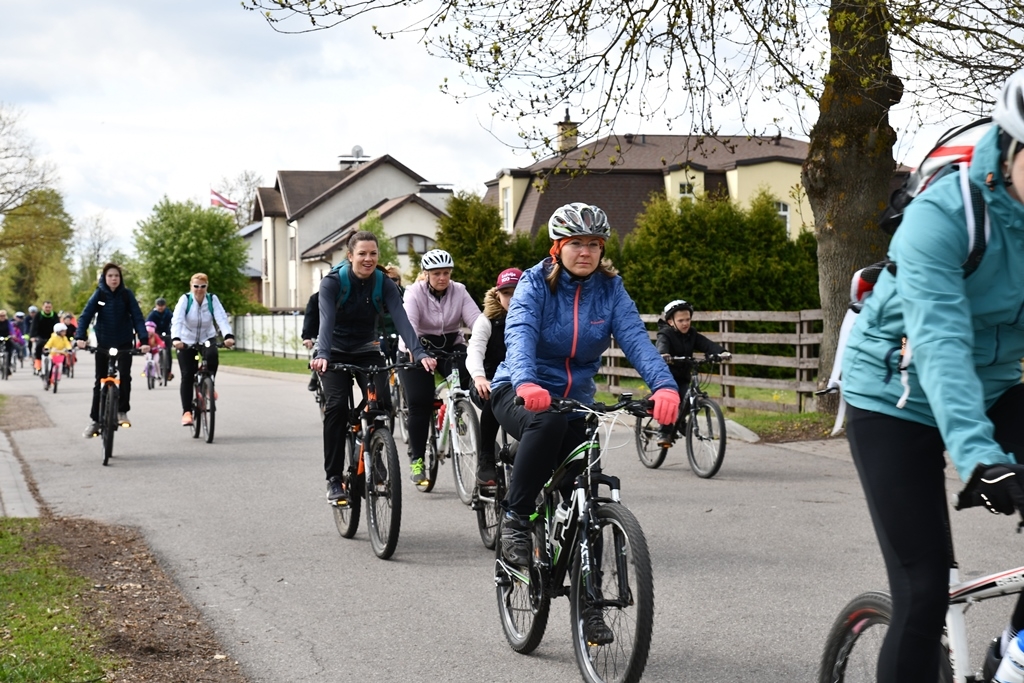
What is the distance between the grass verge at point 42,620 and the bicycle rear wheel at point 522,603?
168 cm

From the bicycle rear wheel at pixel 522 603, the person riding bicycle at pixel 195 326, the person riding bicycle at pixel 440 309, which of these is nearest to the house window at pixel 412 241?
the person riding bicycle at pixel 195 326

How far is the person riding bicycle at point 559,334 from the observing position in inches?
203

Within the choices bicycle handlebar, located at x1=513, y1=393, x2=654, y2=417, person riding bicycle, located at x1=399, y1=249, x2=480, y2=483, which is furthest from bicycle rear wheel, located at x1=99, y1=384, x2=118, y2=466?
bicycle handlebar, located at x1=513, y1=393, x2=654, y2=417

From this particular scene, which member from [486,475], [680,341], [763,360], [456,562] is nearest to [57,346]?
[763,360]

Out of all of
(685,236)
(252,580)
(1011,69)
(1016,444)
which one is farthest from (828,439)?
(685,236)

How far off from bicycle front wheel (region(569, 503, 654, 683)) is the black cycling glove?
1.95m

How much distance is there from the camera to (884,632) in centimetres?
319

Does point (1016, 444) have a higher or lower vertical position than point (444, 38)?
lower

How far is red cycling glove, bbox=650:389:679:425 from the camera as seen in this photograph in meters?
4.47

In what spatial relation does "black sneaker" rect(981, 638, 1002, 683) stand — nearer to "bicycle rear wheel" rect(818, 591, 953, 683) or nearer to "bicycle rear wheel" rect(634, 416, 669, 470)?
"bicycle rear wheel" rect(818, 591, 953, 683)

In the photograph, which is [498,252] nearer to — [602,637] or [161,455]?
[161,455]

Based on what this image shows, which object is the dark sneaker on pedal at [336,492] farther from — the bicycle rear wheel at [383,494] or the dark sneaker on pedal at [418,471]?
the dark sneaker on pedal at [418,471]

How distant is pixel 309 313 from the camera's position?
12766 millimetres

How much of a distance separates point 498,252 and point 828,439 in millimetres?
17056
